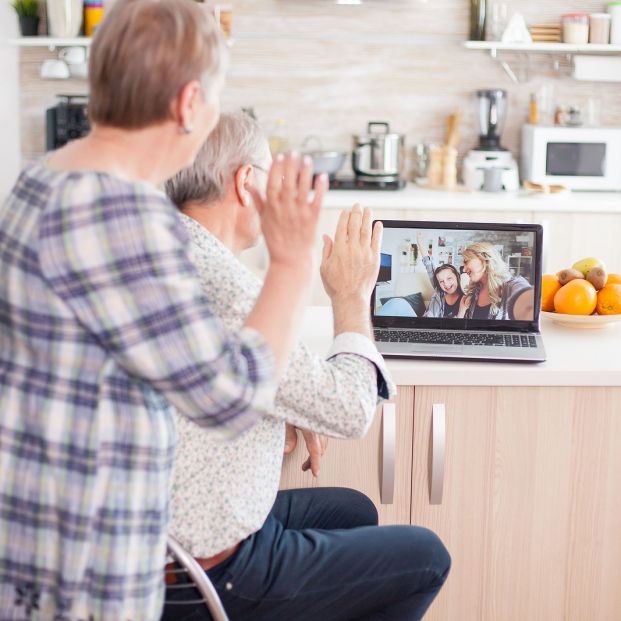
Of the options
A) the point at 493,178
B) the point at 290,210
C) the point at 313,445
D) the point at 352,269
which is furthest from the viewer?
the point at 493,178

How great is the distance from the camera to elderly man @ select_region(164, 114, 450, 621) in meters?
1.49

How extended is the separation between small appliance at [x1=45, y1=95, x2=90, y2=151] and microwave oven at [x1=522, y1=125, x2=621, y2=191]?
1935 mm

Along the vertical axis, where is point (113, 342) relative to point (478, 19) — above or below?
below

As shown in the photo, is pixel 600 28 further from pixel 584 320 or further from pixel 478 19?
pixel 584 320

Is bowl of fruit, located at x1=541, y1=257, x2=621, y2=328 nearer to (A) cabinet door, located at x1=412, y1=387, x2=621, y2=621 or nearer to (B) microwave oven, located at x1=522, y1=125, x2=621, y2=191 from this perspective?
(A) cabinet door, located at x1=412, y1=387, x2=621, y2=621

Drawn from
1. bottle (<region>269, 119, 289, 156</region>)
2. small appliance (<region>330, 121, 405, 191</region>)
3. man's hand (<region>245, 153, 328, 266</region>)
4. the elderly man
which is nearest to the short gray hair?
the elderly man

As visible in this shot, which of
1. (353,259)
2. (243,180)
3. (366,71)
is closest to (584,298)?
(353,259)

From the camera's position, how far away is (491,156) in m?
4.42

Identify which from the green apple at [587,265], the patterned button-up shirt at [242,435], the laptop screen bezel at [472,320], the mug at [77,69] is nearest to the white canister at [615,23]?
the mug at [77,69]

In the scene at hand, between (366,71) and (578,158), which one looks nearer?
(578,158)

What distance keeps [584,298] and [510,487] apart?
45 cm

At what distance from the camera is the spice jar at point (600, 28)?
440 cm

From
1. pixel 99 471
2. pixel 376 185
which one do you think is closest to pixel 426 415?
pixel 99 471

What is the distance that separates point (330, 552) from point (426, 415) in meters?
0.46
